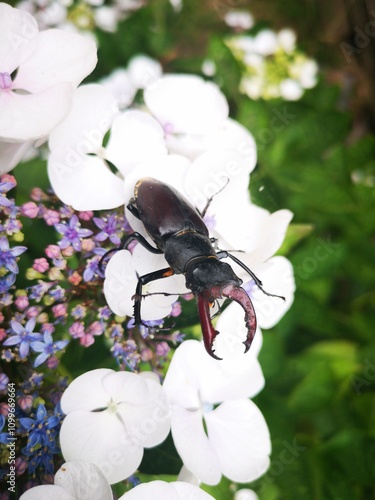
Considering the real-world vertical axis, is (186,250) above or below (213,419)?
above

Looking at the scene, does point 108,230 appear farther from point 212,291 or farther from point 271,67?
point 271,67

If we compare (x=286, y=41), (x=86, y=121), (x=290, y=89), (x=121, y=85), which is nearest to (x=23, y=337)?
(x=86, y=121)

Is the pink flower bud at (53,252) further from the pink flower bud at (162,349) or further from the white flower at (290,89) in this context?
the white flower at (290,89)

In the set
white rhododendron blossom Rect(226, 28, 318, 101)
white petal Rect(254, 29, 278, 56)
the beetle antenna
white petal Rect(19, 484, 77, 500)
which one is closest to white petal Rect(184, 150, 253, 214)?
the beetle antenna

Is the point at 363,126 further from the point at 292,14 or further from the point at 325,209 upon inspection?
the point at 325,209

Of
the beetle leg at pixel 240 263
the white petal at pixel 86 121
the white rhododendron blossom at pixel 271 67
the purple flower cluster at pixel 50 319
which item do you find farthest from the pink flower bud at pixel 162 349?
the white rhododendron blossom at pixel 271 67

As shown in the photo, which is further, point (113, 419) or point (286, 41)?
point (286, 41)

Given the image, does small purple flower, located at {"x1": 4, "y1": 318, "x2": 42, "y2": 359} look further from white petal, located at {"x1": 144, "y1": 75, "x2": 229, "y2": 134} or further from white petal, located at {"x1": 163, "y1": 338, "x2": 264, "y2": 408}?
white petal, located at {"x1": 144, "y1": 75, "x2": 229, "y2": 134}
